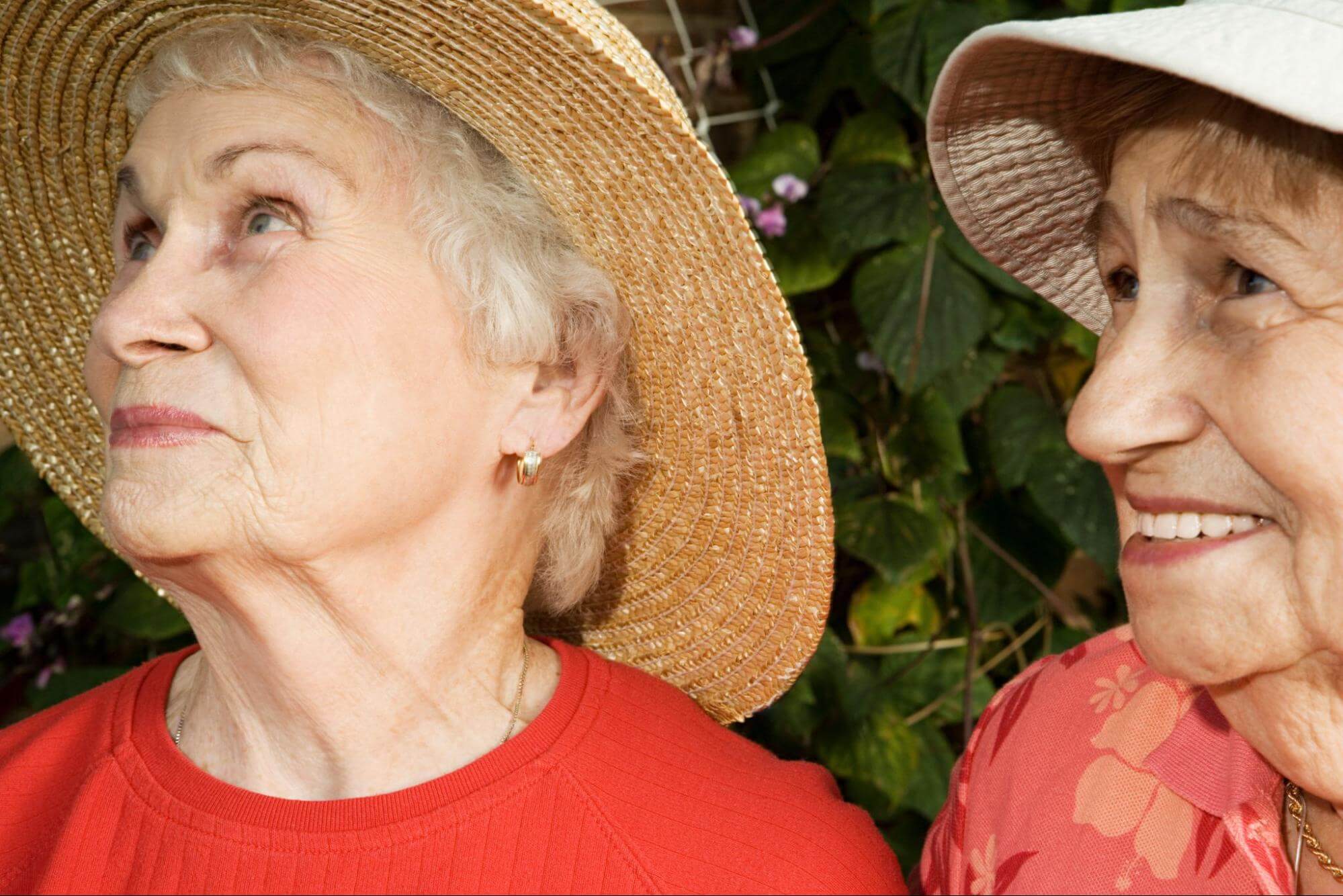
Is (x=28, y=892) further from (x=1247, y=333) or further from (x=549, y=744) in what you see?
(x=1247, y=333)

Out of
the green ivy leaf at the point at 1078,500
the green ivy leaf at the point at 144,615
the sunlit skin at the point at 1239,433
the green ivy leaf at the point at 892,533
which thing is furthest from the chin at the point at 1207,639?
the green ivy leaf at the point at 144,615

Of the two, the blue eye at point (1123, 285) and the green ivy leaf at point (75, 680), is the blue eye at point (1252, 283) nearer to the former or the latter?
the blue eye at point (1123, 285)

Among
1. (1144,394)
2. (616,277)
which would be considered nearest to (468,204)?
(616,277)

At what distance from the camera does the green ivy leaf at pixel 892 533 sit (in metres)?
2.44

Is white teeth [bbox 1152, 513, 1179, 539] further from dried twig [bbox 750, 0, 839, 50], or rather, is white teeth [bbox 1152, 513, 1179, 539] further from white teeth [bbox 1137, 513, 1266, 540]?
dried twig [bbox 750, 0, 839, 50]

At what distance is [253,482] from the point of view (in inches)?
55.0

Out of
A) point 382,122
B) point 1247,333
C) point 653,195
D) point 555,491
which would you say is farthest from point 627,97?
point 1247,333

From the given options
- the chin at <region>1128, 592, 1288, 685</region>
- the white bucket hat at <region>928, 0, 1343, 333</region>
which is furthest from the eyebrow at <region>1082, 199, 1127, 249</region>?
the chin at <region>1128, 592, 1288, 685</region>

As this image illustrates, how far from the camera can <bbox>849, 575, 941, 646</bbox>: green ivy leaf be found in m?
2.71

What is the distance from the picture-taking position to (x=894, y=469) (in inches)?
104

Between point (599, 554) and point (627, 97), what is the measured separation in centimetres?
64

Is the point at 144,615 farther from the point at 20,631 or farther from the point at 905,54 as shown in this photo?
the point at 905,54

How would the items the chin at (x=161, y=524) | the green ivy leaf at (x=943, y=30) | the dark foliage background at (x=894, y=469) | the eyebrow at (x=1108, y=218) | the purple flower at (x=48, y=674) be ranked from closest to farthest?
the eyebrow at (x=1108, y=218) < the chin at (x=161, y=524) < the green ivy leaf at (x=943, y=30) < the dark foliage background at (x=894, y=469) < the purple flower at (x=48, y=674)

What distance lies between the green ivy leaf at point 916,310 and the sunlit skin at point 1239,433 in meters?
1.06
